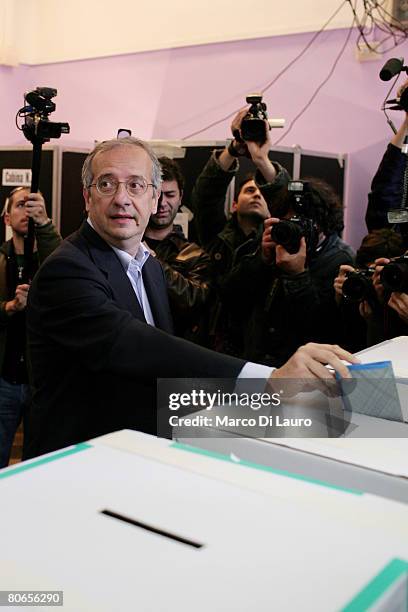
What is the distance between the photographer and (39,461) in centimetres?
65

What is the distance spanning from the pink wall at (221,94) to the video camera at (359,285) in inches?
86.7

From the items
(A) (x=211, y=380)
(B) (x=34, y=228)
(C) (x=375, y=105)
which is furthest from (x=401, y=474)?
(C) (x=375, y=105)

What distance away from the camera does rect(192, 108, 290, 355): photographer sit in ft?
7.49

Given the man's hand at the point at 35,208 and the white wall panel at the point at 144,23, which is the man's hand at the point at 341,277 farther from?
the white wall panel at the point at 144,23

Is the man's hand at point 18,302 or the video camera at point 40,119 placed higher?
the video camera at point 40,119

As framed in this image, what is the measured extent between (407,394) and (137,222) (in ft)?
2.15

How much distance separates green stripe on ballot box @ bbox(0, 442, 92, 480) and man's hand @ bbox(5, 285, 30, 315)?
65.1 inches

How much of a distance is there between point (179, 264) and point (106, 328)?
115 centimetres

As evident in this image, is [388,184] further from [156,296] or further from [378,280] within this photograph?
[156,296]

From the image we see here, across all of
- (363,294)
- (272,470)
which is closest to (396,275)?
(363,294)

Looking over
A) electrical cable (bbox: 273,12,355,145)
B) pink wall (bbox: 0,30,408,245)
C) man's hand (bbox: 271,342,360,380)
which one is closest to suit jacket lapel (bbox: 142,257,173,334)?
man's hand (bbox: 271,342,360,380)

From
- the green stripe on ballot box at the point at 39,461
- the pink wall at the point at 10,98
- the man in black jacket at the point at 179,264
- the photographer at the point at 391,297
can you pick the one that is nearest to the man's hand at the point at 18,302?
the man in black jacket at the point at 179,264

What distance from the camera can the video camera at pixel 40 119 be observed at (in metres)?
2.22

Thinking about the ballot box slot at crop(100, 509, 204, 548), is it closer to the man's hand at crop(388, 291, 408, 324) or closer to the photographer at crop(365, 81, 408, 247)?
the man's hand at crop(388, 291, 408, 324)
